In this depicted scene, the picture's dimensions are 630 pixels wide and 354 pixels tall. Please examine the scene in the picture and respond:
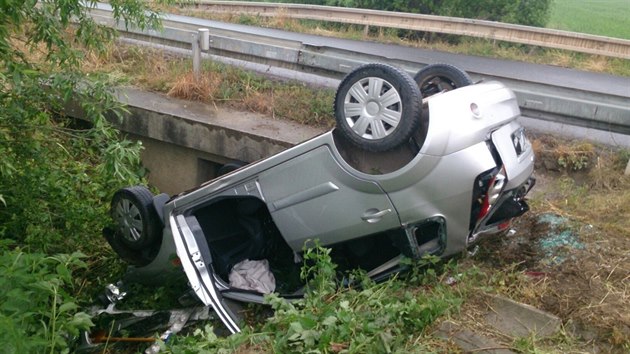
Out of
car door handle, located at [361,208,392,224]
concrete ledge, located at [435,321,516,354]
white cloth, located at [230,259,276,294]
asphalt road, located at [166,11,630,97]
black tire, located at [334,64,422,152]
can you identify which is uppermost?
black tire, located at [334,64,422,152]

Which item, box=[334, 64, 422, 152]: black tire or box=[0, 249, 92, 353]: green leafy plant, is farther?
box=[334, 64, 422, 152]: black tire

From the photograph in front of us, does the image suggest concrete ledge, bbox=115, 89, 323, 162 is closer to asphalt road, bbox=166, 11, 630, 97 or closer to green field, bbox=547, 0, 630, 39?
asphalt road, bbox=166, 11, 630, 97

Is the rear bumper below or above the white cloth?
above

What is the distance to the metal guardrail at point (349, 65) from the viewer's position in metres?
6.60

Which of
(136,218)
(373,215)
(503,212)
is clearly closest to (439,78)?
(503,212)

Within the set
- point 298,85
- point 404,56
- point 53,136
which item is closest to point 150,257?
point 53,136

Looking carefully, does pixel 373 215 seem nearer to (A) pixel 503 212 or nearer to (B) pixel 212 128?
(A) pixel 503 212

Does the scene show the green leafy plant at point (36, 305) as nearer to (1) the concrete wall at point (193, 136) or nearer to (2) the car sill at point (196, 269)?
(2) the car sill at point (196, 269)

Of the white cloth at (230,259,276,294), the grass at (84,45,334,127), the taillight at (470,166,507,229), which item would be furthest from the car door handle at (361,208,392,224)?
the grass at (84,45,334,127)

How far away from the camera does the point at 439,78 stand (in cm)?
529

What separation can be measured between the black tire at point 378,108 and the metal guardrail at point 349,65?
288 cm

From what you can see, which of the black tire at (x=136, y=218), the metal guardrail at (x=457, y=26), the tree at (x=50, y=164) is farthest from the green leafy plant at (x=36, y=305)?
the metal guardrail at (x=457, y=26)

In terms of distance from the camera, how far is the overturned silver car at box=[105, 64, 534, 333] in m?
4.34

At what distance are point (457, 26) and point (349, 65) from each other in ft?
26.5
